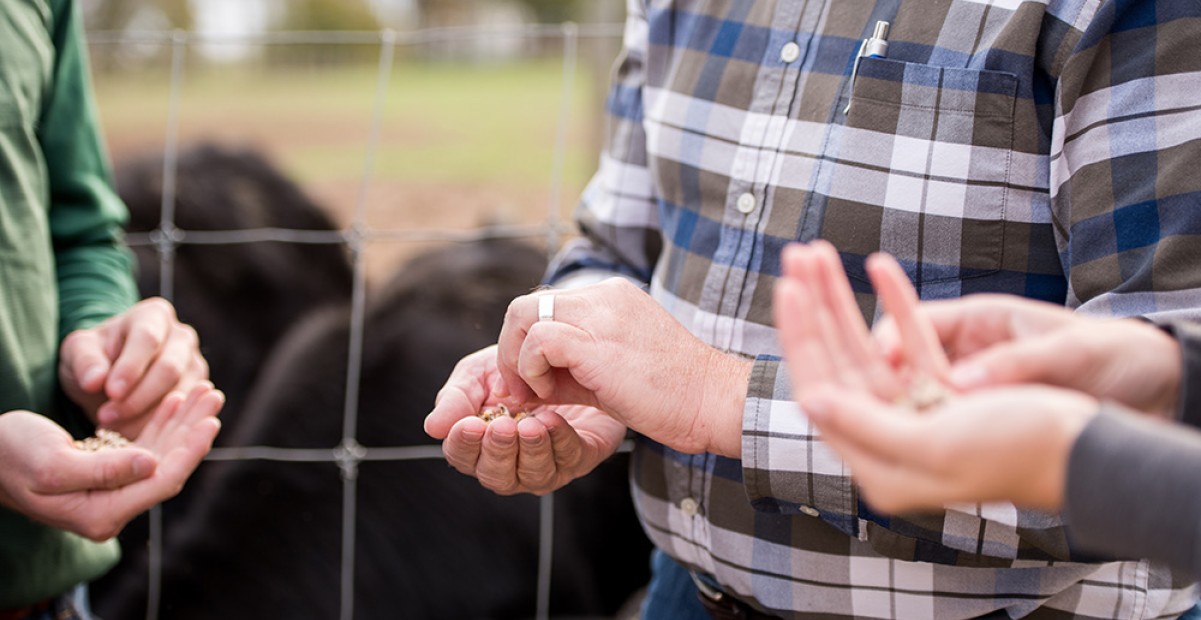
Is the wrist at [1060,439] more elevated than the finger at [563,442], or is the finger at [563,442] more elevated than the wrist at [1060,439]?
the wrist at [1060,439]

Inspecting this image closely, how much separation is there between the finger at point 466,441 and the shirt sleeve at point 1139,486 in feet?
2.26

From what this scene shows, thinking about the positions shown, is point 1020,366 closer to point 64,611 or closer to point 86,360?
point 86,360

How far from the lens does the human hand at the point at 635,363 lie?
1.19 m

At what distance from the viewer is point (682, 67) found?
Answer: 5.05 feet

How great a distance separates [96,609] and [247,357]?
123 cm

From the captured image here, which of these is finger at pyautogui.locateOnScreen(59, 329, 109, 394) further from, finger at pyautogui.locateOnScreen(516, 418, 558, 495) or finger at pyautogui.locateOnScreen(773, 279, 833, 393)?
finger at pyautogui.locateOnScreen(773, 279, 833, 393)

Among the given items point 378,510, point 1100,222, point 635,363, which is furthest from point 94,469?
point 378,510

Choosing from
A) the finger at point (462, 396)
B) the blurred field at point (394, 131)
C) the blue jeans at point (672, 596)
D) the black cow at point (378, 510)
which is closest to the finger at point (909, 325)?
the finger at point (462, 396)

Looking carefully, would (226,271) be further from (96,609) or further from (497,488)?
(497,488)

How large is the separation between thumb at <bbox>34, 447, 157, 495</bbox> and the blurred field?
988mm

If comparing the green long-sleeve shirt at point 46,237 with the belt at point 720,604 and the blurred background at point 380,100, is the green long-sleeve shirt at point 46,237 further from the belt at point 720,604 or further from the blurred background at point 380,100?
the belt at point 720,604

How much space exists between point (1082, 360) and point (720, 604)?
779 mm

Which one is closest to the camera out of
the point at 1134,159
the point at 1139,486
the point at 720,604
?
the point at 1139,486

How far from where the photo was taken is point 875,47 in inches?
51.5
